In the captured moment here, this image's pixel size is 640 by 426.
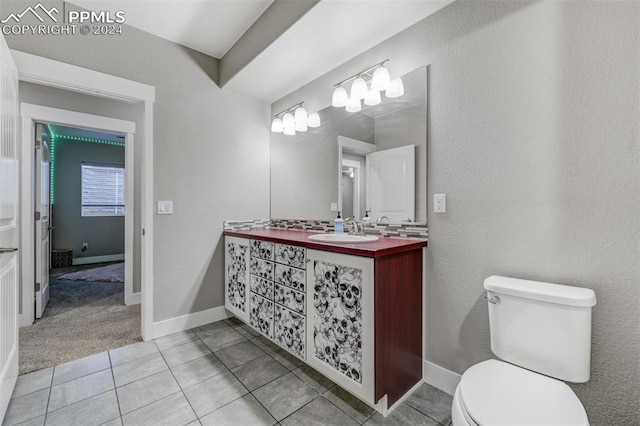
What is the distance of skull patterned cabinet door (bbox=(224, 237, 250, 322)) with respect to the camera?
93.5 inches

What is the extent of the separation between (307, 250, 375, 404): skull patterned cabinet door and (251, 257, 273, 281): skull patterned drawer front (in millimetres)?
446

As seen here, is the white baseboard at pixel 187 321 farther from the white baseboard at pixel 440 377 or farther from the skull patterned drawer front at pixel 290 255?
the white baseboard at pixel 440 377

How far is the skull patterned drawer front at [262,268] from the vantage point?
206 cm

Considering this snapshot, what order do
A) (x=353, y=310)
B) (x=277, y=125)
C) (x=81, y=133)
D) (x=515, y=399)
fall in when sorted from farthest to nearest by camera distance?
1. (x=81, y=133)
2. (x=277, y=125)
3. (x=353, y=310)
4. (x=515, y=399)

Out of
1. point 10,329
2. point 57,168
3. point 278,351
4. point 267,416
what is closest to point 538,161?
point 267,416

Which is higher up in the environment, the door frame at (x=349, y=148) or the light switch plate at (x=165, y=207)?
the door frame at (x=349, y=148)

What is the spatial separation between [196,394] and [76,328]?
1.71 meters

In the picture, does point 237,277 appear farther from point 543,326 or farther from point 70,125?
point 70,125

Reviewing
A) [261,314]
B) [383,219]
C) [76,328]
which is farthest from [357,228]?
[76,328]

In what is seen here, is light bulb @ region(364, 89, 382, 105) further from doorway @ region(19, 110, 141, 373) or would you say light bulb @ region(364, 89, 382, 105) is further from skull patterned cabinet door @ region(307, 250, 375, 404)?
doorway @ region(19, 110, 141, 373)

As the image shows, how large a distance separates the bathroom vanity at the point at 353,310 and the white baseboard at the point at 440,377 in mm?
55

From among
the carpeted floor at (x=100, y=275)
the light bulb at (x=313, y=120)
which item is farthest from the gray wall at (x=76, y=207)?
the light bulb at (x=313, y=120)

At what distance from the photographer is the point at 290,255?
1860 mm

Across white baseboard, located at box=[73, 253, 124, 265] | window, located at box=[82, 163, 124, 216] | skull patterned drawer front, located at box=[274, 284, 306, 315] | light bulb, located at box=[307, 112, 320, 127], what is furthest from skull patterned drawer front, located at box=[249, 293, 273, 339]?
window, located at box=[82, 163, 124, 216]
